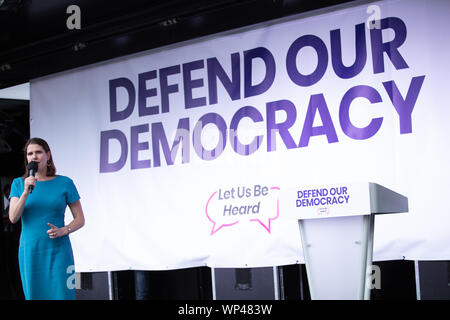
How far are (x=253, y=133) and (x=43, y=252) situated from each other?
1.60 meters

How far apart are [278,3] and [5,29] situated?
207 cm

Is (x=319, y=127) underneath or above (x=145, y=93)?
underneath

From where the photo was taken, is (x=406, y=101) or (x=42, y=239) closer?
(x=42, y=239)

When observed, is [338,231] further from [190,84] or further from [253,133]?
[190,84]

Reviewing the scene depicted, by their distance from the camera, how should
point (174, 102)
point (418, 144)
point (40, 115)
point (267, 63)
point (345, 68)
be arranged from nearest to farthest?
point (418, 144), point (345, 68), point (267, 63), point (174, 102), point (40, 115)

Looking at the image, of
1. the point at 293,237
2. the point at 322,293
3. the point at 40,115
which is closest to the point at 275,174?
the point at 293,237

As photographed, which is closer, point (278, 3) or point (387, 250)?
point (387, 250)

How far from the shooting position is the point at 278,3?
393cm

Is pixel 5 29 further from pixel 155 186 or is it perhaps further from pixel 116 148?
pixel 155 186

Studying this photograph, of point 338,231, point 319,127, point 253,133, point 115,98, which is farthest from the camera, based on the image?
point 115,98

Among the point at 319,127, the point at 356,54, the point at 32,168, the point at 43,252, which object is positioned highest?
A: the point at 356,54

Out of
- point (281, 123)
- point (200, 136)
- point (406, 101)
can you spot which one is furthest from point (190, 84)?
point (406, 101)

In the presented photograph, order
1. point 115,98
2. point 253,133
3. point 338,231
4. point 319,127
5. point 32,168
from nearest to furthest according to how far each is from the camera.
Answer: point 338,231, point 32,168, point 319,127, point 253,133, point 115,98

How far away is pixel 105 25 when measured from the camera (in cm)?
434
